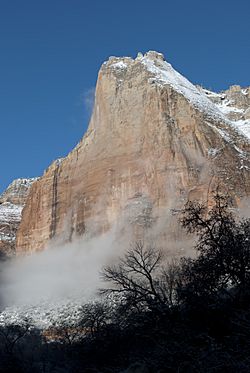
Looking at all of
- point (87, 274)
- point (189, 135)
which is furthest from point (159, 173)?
point (87, 274)

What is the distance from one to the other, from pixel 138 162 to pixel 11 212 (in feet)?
176

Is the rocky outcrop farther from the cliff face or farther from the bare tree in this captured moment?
the bare tree

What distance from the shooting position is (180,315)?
14.9 meters

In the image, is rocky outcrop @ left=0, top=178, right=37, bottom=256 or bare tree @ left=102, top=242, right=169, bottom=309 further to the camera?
rocky outcrop @ left=0, top=178, right=37, bottom=256

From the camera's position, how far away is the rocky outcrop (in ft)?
330

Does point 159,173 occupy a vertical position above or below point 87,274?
above

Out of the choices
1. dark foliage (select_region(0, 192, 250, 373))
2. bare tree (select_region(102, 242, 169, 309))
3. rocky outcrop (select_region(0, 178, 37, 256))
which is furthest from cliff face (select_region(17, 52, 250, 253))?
dark foliage (select_region(0, 192, 250, 373))

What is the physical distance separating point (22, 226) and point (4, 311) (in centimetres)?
2181

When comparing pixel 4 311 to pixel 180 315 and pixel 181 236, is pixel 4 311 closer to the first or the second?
pixel 181 236

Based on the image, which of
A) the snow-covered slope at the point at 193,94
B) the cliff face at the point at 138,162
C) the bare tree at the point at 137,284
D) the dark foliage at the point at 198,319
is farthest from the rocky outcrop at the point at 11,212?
the dark foliage at the point at 198,319

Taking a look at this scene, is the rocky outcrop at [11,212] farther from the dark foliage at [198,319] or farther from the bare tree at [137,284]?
the dark foliage at [198,319]

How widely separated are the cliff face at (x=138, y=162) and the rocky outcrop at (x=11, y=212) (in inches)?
695

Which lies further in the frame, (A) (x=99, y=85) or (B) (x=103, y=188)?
(A) (x=99, y=85)

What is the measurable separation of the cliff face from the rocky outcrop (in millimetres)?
17654
